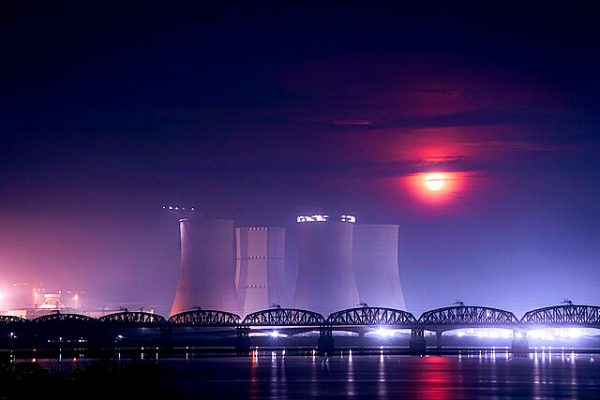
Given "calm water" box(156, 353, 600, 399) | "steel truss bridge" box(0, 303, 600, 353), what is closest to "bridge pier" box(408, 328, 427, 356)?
"steel truss bridge" box(0, 303, 600, 353)

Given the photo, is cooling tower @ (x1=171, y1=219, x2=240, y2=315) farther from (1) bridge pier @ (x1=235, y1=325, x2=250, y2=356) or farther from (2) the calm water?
(2) the calm water

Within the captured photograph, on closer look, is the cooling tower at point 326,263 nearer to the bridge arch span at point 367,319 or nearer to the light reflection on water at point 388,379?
the bridge arch span at point 367,319

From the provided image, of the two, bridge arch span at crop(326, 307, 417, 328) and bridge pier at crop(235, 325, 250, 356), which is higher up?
bridge arch span at crop(326, 307, 417, 328)

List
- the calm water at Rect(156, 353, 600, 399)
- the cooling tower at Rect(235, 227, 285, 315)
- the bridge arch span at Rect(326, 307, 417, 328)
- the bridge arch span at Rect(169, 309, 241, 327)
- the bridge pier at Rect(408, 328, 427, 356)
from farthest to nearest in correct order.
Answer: the bridge arch span at Rect(326, 307, 417, 328) → the bridge pier at Rect(408, 328, 427, 356) → the cooling tower at Rect(235, 227, 285, 315) → the bridge arch span at Rect(169, 309, 241, 327) → the calm water at Rect(156, 353, 600, 399)

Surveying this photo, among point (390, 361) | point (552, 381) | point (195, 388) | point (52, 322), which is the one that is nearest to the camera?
point (195, 388)

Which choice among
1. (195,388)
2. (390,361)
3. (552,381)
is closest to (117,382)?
(195,388)

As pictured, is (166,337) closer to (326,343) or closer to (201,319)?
(201,319)

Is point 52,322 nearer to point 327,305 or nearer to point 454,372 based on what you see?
point 327,305
